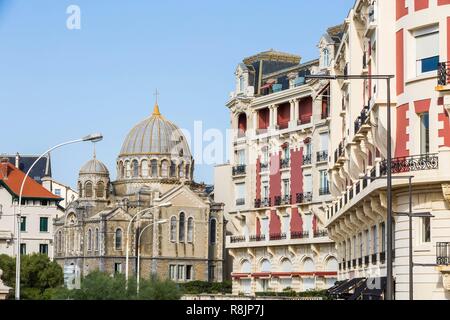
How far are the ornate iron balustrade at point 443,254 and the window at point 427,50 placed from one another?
548 cm

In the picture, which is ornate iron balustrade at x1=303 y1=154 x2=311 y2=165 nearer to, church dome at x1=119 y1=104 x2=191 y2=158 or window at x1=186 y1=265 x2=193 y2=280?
window at x1=186 y1=265 x2=193 y2=280

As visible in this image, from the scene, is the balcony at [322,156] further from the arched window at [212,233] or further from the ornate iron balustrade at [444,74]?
the arched window at [212,233]

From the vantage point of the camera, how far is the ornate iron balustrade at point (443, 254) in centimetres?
3328

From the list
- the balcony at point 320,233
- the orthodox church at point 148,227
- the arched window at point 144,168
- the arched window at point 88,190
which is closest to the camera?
the balcony at point 320,233

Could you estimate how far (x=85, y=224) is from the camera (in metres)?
145

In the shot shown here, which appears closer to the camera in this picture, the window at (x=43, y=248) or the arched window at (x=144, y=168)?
the window at (x=43, y=248)

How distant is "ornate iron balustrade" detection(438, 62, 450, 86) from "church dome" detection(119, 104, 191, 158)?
118 metres

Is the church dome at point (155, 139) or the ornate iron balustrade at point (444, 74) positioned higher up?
the church dome at point (155, 139)

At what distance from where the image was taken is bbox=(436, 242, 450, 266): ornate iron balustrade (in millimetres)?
33281

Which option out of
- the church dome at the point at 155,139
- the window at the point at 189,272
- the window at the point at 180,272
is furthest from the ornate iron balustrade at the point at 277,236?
the church dome at the point at 155,139

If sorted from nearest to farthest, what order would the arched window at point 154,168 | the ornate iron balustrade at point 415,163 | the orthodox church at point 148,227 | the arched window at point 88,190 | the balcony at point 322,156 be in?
1. the ornate iron balustrade at point 415,163
2. the balcony at point 322,156
3. the orthodox church at point 148,227
4. the arched window at point 88,190
5. the arched window at point 154,168
